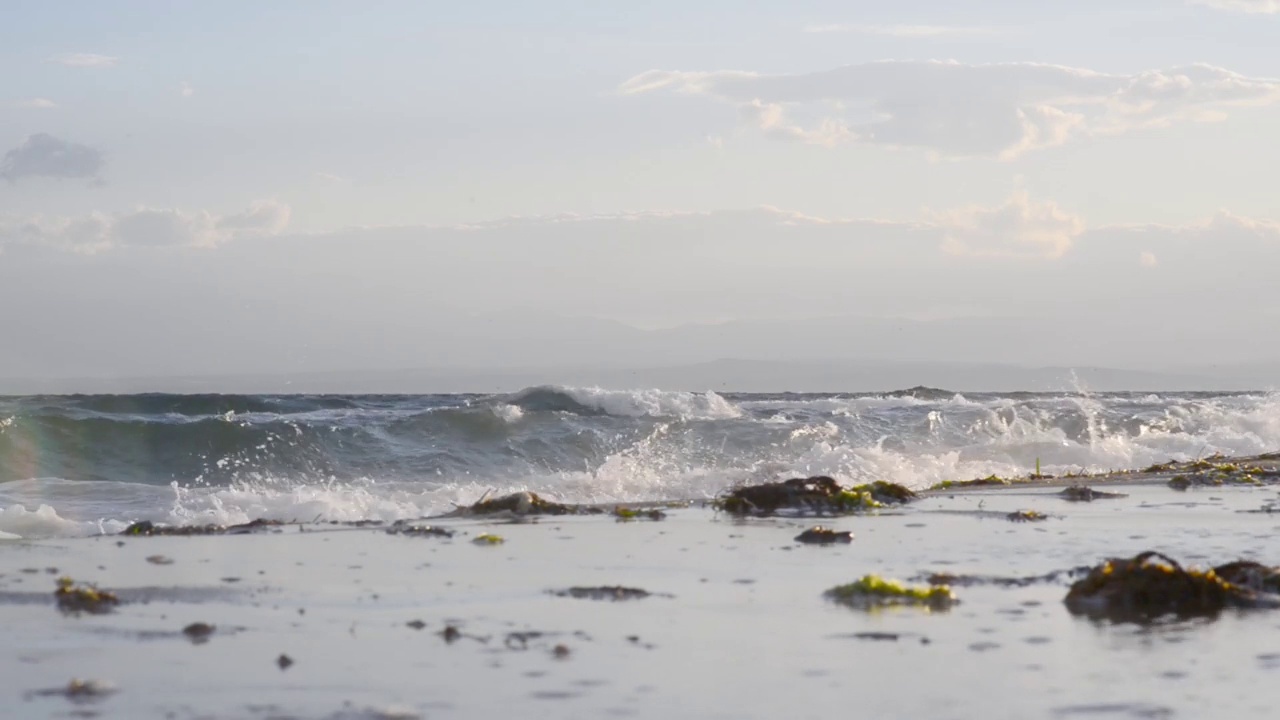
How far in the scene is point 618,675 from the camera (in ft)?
17.6

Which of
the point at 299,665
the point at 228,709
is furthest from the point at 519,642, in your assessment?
the point at 228,709

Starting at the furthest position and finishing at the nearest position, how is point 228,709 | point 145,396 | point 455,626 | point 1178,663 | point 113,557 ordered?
point 145,396 → point 113,557 → point 455,626 → point 1178,663 → point 228,709

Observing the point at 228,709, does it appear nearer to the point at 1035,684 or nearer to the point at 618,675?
the point at 618,675

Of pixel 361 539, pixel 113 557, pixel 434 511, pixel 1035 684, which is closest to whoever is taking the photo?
pixel 1035 684

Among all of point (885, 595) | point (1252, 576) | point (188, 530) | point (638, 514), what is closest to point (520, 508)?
point (638, 514)

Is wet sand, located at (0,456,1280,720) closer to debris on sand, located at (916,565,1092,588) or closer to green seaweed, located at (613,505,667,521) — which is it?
debris on sand, located at (916,565,1092,588)

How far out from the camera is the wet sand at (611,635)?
4.94m

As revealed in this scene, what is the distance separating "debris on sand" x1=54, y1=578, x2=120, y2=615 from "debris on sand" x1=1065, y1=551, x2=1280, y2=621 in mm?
4823

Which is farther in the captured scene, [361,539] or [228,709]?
[361,539]

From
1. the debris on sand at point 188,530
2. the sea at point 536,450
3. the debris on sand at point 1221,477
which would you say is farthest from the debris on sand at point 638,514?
the debris on sand at point 1221,477

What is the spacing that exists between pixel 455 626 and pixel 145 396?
108 ft

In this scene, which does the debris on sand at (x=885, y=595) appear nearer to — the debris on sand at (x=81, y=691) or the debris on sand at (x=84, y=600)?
the debris on sand at (x=81, y=691)

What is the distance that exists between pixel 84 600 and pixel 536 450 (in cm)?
1850

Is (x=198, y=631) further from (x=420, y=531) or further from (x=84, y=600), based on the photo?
(x=420, y=531)
